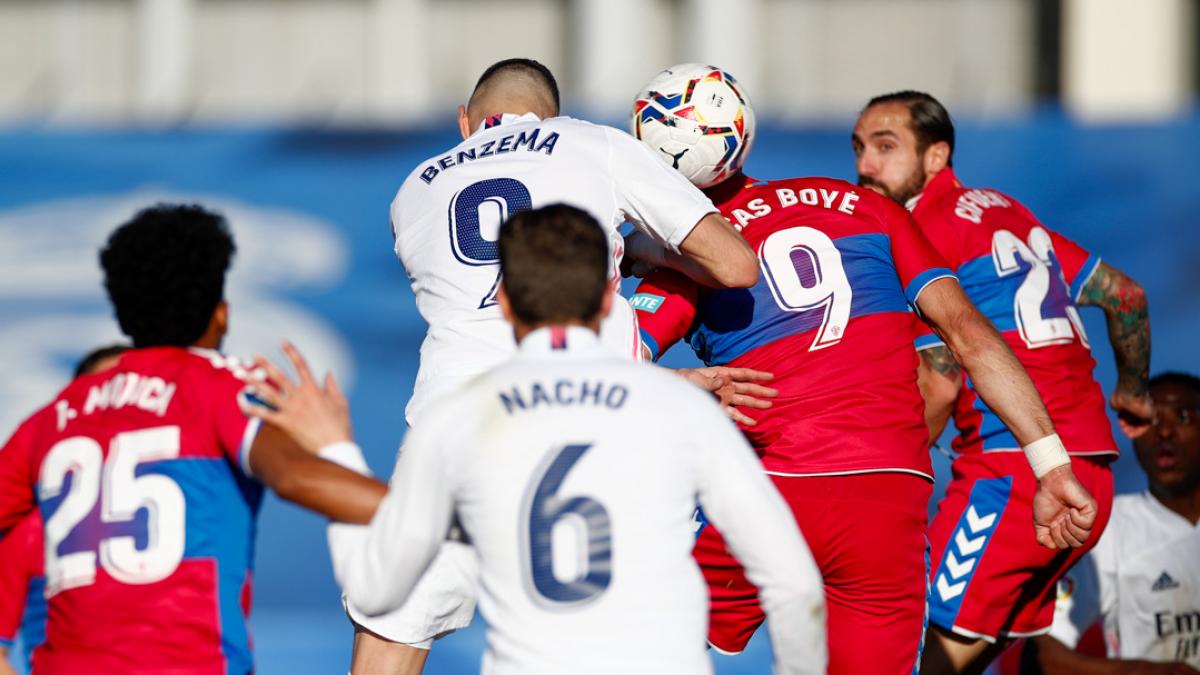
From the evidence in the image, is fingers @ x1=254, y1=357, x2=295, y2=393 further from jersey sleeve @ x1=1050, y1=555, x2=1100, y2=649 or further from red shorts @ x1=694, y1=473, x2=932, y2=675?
jersey sleeve @ x1=1050, y1=555, x2=1100, y2=649

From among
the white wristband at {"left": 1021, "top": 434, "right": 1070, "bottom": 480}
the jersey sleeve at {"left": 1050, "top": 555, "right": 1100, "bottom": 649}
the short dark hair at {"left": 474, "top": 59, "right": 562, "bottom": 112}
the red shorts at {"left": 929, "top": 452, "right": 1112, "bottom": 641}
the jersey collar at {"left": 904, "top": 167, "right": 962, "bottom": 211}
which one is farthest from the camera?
the jersey sleeve at {"left": 1050, "top": 555, "right": 1100, "bottom": 649}

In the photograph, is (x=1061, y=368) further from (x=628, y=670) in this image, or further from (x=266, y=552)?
(x=266, y=552)

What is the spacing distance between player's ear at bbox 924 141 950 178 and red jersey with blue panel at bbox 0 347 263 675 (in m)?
3.39

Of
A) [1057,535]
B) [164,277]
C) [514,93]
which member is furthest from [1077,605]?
[164,277]

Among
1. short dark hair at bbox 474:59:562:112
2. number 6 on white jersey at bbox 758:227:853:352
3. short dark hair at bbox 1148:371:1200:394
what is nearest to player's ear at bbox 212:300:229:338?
short dark hair at bbox 474:59:562:112

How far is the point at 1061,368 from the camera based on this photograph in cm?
596

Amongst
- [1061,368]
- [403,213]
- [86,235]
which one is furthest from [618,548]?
[86,235]

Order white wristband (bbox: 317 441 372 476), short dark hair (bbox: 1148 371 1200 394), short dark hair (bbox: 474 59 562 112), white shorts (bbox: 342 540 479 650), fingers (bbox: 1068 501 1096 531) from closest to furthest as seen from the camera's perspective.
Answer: white wristband (bbox: 317 441 372 476) → fingers (bbox: 1068 501 1096 531) → white shorts (bbox: 342 540 479 650) → short dark hair (bbox: 474 59 562 112) → short dark hair (bbox: 1148 371 1200 394)

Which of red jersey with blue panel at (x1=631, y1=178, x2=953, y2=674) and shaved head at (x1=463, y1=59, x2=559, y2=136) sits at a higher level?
shaved head at (x1=463, y1=59, x2=559, y2=136)

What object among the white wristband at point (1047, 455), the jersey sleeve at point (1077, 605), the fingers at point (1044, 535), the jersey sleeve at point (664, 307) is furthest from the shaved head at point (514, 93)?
the jersey sleeve at point (1077, 605)

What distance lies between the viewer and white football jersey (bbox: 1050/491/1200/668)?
711 centimetres

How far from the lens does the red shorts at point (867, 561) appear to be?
5012 mm

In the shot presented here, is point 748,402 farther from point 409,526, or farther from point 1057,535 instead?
point 409,526

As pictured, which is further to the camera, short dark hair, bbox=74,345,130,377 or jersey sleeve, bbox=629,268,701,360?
short dark hair, bbox=74,345,130,377
